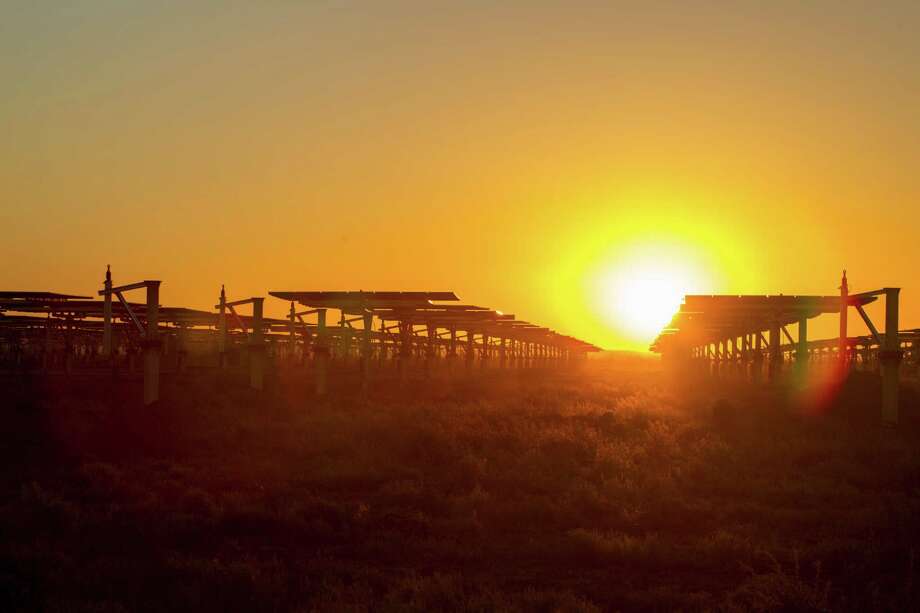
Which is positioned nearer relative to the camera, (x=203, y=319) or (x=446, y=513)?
(x=446, y=513)

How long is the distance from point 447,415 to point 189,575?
15.8 meters

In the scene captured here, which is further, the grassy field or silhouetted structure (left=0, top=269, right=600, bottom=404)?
silhouetted structure (left=0, top=269, right=600, bottom=404)

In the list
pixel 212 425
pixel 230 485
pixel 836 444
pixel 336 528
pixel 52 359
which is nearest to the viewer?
pixel 336 528

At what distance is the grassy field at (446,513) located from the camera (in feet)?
28.8

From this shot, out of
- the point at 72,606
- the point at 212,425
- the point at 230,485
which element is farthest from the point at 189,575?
the point at 212,425

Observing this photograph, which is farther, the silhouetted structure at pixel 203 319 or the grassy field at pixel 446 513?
the silhouetted structure at pixel 203 319

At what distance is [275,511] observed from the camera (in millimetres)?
12398

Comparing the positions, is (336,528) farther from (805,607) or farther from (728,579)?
(805,607)

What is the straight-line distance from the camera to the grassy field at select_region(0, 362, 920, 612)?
8.78m

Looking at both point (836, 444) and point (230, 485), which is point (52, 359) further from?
point (836, 444)

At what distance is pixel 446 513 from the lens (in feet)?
42.0

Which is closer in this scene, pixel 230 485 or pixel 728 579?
pixel 728 579

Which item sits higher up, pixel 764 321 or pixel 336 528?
pixel 764 321

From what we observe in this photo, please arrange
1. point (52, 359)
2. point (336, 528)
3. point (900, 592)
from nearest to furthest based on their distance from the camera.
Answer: point (900, 592) → point (336, 528) → point (52, 359)
